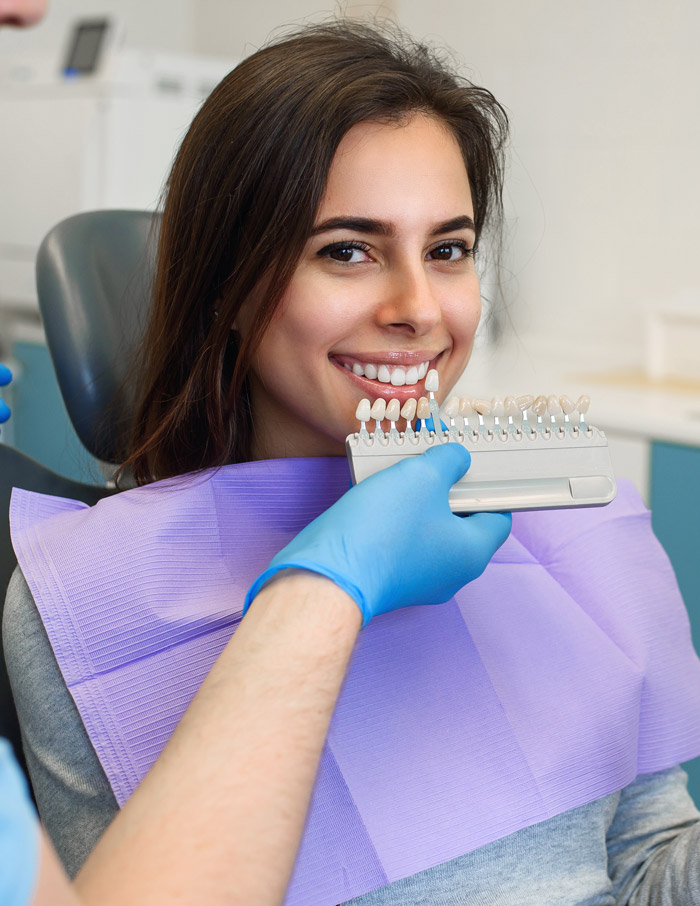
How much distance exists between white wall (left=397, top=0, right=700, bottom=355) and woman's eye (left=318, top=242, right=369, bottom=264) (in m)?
1.32

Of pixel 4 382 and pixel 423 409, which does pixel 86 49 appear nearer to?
pixel 4 382

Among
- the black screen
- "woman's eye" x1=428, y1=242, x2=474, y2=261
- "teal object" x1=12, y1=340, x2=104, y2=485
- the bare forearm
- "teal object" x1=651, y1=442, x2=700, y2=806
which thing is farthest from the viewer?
"teal object" x1=12, y1=340, x2=104, y2=485

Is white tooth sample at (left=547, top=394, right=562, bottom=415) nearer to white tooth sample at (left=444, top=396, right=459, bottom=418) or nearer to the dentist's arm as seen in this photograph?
white tooth sample at (left=444, top=396, right=459, bottom=418)

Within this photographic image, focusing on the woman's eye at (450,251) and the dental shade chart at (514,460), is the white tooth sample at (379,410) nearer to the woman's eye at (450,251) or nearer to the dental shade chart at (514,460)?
the dental shade chart at (514,460)

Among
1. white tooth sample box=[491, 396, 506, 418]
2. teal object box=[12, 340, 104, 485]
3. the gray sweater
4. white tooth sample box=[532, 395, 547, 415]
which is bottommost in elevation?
teal object box=[12, 340, 104, 485]

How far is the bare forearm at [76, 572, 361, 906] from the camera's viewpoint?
51 centimetres

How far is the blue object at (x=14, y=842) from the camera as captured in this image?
14.8 inches

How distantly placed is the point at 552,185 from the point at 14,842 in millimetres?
2349

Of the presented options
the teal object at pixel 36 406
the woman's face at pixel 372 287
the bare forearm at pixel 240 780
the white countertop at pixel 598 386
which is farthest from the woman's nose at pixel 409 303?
the teal object at pixel 36 406

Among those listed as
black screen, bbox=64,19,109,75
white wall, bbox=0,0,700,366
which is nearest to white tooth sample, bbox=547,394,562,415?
white wall, bbox=0,0,700,366

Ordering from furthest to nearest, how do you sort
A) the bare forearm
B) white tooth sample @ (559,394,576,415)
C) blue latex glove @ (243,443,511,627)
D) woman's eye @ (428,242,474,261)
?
woman's eye @ (428,242,474,261) → white tooth sample @ (559,394,576,415) → blue latex glove @ (243,443,511,627) → the bare forearm

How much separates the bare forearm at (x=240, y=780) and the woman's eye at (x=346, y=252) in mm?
434

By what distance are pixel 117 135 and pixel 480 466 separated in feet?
6.78

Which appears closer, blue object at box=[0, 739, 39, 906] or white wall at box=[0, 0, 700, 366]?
blue object at box=[0, 739, 39, 906]
